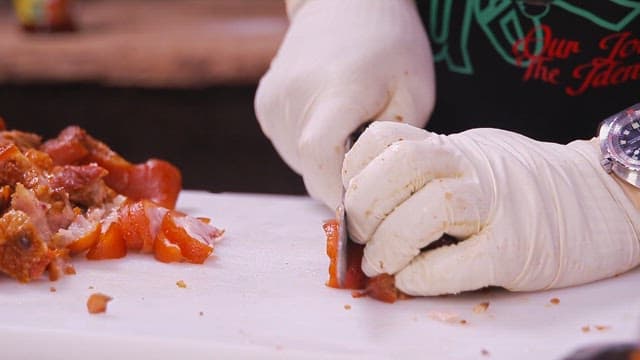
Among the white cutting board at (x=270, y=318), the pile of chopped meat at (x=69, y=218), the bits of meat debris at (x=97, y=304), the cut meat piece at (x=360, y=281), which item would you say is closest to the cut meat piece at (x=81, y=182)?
the pile of chopped meat at (x=69, y=218)

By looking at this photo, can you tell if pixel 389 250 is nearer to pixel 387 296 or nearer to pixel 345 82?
pixel 387 296

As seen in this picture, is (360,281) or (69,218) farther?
(69,218)

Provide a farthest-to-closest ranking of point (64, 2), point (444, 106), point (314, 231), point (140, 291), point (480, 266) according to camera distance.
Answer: point (64, 2)
point (444, 106)
point (314, 231)
point (140, 291)
point (480, 266)

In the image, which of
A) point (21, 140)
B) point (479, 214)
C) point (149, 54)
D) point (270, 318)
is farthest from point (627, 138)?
point (149, 54)

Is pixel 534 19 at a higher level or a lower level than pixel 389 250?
higher

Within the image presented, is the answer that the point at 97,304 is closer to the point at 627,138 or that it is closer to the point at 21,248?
the point at 21,248

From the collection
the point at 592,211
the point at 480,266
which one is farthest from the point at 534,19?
the point at 480,266
